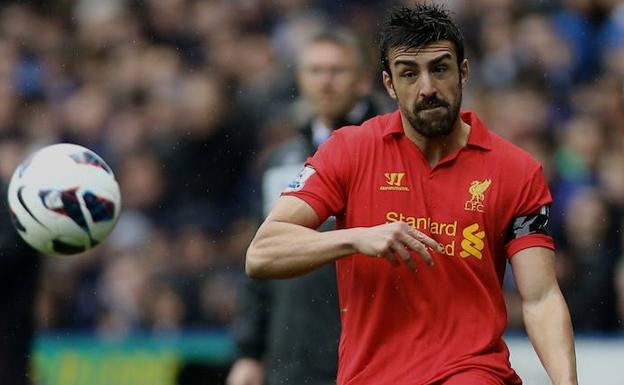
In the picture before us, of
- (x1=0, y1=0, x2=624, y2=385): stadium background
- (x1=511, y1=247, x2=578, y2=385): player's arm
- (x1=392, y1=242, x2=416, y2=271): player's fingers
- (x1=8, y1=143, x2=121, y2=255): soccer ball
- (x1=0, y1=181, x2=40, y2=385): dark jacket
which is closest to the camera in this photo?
(x1=392, y1=242, x2=416, y2=271): player's fingers

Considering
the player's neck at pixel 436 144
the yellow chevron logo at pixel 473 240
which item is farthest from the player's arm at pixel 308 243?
the player's neck at pixel 436 144

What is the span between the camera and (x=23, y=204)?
21.5 ft

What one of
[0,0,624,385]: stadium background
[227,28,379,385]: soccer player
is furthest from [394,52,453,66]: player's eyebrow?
[0,0,624,385]: stadium background

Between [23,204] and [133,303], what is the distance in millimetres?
5089

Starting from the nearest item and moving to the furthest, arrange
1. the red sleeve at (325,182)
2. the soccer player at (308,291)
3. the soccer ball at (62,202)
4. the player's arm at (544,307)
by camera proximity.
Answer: the player's arm at (544,307), the red sleeve at (325,182), the soccer ball at (62,202), the soccer player at (308,291)

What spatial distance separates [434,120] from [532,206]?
47 cm

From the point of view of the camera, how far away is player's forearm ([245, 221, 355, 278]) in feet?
16.3

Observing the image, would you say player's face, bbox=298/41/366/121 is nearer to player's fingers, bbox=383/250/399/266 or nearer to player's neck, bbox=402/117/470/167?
player's neck, bbox=402/117/470/167

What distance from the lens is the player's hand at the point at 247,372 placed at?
288 inches

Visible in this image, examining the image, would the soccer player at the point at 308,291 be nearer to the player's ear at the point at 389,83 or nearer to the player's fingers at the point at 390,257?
the player's ear at the point at 389,83

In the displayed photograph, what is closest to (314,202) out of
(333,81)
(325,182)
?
(325,182)

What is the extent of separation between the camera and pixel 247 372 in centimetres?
735

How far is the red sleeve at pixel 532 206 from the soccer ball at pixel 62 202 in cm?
216

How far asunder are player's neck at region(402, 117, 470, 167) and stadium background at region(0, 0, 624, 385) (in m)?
3.92
